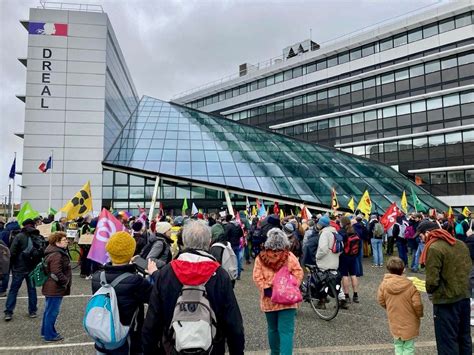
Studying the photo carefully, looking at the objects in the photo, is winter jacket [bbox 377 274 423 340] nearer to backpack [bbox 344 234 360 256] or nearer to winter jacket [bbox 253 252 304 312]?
winter jacket [bbox 253 252 304 312]

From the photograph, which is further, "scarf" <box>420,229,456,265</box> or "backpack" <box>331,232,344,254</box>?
"backpack" <box>331,232,344,254</box>

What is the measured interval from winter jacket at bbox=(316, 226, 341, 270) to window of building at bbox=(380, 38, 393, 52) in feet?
135

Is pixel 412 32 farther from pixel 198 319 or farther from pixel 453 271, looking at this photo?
pixel 198 319

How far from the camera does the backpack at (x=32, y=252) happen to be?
7129mm

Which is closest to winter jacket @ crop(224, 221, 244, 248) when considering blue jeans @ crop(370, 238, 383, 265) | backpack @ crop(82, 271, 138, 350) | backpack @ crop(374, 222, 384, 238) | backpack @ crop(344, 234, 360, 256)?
backpack @ crop(344, 234, 360, 256)

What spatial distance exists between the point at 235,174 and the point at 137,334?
62.1ft

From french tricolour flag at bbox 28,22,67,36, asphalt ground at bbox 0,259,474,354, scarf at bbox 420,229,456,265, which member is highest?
french tricolour flag at bbox 28,22,67,36

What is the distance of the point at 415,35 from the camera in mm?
40688

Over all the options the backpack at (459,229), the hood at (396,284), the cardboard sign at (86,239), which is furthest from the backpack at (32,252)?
the backpack at (459,229)

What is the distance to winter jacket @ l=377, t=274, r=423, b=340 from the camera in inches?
177

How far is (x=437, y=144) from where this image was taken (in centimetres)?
3831

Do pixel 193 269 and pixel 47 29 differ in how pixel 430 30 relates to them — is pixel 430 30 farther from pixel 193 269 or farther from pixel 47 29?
pixel 193 269

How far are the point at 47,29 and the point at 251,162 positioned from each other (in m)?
16.1

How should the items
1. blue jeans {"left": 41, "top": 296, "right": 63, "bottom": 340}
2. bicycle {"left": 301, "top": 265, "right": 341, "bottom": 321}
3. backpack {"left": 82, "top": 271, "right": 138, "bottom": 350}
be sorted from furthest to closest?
1. bicycle {"left": 301, "top": 265, "right": 341, "bottom": 321}
2. blue jeans {"left": 41, "top": 296, "right": 63, "bottom": 340}
3. backpack {"left": 82, "top": 271, "right": 138, "bottom": 350}
